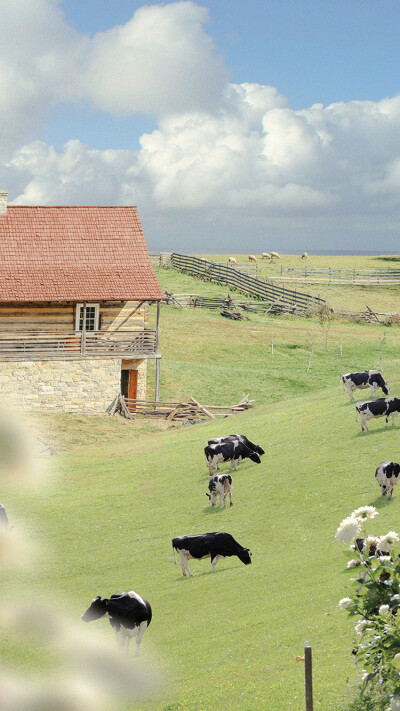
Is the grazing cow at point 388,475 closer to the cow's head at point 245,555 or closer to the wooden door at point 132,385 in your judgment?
the cow's head at point 245,555

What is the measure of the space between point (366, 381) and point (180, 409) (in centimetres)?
1236

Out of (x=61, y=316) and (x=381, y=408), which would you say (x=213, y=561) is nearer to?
(x=381, y=408)

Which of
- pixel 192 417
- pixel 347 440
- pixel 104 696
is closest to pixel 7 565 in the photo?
pixel 104 696

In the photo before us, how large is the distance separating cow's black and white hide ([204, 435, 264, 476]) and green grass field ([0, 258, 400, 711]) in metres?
0.47

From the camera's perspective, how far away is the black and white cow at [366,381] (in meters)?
27.9

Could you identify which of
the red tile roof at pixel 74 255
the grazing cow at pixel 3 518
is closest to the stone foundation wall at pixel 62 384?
the red tile roof at pixel 74 255

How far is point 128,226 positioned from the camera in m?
45.0

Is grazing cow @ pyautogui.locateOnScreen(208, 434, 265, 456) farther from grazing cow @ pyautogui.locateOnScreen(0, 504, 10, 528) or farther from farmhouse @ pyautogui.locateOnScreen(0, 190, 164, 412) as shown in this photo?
farmhouse @ pyautogui.locateOnScreen(0, 190, 164, 412)

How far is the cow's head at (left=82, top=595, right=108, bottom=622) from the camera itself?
44.8 ft

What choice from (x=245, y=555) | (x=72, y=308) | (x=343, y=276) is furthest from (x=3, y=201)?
(x=343, y=276)

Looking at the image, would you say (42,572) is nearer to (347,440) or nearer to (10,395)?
(347,440)

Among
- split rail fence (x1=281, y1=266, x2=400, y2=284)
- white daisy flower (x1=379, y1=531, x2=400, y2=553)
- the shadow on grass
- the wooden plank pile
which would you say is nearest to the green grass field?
the shadow on grass

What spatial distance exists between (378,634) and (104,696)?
464 cm

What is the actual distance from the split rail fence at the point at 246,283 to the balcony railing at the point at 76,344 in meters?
29.2
